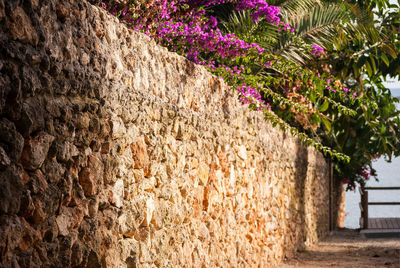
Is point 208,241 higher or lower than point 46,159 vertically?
lower

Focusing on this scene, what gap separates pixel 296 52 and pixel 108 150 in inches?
270

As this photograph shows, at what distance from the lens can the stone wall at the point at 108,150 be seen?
2.32 meters

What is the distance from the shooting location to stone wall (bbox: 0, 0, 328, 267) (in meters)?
2.32

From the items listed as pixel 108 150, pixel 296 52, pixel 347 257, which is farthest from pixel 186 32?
pixel 347 257

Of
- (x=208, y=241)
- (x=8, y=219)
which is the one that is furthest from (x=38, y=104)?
(x=208, y=241)

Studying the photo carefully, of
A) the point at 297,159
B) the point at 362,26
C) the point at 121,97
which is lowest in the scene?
the point at 121,97

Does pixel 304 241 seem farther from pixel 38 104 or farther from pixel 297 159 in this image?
pixel 38 104

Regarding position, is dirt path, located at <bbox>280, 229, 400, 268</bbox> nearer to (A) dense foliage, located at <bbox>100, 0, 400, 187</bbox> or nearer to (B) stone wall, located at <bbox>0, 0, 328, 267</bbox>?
(A) dense foliage, located at <bbox>100, 0, 400, 187</bbox>

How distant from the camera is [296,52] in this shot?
9555 millimetres

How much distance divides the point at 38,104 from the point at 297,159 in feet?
25.5

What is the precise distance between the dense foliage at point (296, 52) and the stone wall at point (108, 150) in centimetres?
51

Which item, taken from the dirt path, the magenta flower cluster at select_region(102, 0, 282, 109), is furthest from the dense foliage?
the dirt path

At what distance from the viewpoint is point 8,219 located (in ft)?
7.27

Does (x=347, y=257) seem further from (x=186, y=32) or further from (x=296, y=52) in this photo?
(x=186, y=32)
